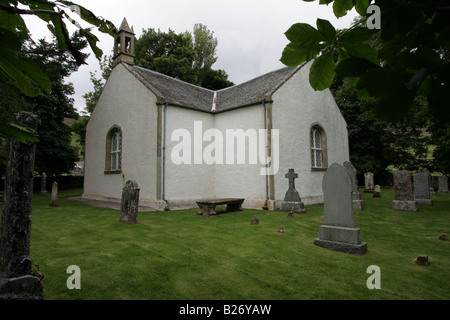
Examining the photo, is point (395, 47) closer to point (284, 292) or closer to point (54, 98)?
point (284, 292)

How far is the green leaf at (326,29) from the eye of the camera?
120 centimetres

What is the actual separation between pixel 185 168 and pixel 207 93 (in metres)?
7.02

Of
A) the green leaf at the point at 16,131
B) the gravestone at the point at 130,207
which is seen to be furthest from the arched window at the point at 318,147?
the green leaf at the point at 16,131

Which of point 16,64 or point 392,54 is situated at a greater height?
point 392,54

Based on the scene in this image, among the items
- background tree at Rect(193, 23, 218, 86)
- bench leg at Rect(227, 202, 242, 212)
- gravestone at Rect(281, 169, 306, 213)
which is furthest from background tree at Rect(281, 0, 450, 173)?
background tree at Rect(193, 23, 218, 86)

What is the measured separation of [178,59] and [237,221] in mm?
24247

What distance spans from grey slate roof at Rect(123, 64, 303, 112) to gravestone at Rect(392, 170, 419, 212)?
22.5ft

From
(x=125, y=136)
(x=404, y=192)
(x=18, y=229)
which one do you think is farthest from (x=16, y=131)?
(x=125, y=136)

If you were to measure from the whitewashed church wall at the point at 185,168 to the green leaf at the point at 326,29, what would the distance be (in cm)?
1130

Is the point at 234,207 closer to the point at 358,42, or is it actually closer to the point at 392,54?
the point at 392,54

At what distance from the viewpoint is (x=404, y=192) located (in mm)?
11234

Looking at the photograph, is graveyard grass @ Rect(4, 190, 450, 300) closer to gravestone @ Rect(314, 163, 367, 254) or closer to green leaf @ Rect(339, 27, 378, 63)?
gravestone @ Rect(314, 163, 367, 254)

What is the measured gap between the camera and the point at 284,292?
3533 millimetres

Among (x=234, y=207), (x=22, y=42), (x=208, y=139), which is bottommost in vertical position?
(x=234, y=207)
